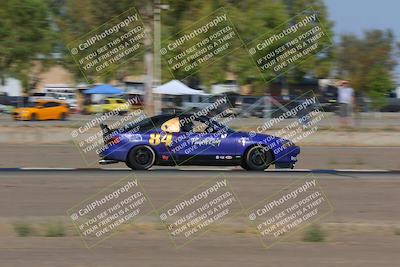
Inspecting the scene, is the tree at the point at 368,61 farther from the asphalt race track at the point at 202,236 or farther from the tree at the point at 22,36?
the asphalt race track at the point at 202,236

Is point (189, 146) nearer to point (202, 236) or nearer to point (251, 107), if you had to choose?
point (202, 236)

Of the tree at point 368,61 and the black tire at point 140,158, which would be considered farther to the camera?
the tree at point 368,61

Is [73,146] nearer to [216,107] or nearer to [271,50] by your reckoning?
[216,107]

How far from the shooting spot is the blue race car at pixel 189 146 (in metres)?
15.3

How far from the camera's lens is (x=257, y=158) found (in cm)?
1559

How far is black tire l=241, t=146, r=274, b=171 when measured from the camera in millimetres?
15570

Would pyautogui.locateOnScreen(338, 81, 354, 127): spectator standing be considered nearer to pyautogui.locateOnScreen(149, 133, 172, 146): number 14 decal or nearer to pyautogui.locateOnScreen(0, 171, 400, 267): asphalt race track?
pyautogui.locateOnScreen(0, 171, 400, 267): asphalt race track

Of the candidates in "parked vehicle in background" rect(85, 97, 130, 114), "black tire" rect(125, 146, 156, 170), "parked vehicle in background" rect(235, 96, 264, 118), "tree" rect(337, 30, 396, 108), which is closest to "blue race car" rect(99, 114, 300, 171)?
"black tire" rect(125, 146, 156, 170)

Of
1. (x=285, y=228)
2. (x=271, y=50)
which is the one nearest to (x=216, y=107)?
(x=285, y=228)

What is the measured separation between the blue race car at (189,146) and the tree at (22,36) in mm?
34957

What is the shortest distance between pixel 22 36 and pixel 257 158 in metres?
38.4

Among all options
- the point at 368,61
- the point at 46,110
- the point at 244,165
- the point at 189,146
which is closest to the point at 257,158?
the point at 244,165

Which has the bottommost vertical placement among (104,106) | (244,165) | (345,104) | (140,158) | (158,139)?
(345,104)

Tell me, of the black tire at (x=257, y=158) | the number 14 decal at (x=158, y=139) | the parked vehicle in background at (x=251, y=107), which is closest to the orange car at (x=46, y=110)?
the parked vehicle in background at (x=251, y=107)
